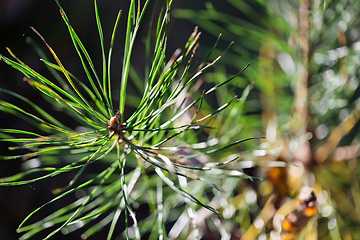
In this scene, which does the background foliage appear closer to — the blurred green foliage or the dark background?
the blurred green foliage

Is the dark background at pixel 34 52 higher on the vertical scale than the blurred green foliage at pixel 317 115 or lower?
higher

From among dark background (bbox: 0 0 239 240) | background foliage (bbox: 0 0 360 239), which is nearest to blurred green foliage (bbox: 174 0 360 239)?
background foliage (bbox: 0 0 360 239)

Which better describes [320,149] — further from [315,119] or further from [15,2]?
[15,2]

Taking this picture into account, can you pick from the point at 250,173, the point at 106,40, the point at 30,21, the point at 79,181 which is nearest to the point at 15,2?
the point at 30,21

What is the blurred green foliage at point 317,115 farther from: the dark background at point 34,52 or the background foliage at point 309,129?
the dark background at point 34,52

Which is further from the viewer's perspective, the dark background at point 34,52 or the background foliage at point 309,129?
the dark background at point 34,52

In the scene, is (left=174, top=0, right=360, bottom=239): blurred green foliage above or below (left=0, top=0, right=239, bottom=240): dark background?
below

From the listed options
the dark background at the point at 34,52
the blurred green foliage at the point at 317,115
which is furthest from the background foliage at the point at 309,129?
the dark background at the point at 34,52

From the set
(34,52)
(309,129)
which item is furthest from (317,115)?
(34,52)
